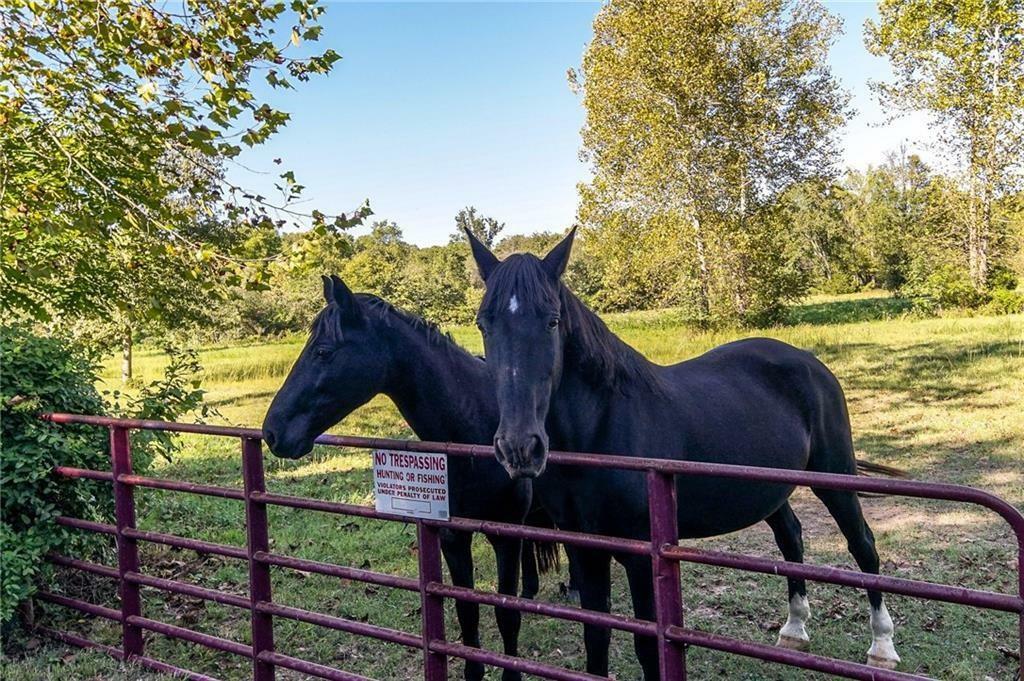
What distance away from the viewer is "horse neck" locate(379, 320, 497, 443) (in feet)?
10.1

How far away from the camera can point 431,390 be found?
10.1 ft

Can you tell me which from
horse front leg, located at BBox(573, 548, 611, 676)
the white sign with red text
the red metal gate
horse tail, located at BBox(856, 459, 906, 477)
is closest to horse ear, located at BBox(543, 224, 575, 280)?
the red metal gate

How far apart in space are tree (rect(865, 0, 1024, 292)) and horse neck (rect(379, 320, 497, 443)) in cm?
1558

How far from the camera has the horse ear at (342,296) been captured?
282 cm

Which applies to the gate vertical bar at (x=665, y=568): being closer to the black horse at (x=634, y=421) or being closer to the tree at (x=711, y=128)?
the black horse at (x=634, y=421)

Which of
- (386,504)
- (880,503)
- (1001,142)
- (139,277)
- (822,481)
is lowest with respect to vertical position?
(880,503)

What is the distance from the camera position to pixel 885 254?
35.7m

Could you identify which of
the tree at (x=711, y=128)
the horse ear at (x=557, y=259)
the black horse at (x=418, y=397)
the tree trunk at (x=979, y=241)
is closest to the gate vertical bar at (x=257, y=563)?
the black horse at (x=418, y=397)

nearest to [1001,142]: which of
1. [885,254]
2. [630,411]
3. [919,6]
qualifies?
[919,6]

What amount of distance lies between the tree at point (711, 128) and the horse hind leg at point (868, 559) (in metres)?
13.8

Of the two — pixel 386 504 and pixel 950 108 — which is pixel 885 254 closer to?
pixel 950 108

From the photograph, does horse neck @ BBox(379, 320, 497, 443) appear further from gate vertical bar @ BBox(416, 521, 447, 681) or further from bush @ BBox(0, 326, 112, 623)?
bush @ BBox(0, 326, 112, 623)

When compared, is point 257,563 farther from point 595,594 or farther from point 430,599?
point 595,594

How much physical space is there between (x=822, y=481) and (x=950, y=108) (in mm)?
16693
